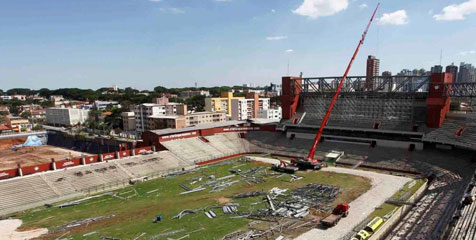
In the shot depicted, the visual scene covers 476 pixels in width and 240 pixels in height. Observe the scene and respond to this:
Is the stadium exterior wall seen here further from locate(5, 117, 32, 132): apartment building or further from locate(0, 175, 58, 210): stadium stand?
locate(5, 117, 32, 132): apartment building

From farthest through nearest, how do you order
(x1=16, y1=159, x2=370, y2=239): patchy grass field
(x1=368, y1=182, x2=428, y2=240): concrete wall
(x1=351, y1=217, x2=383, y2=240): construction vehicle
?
(x1=16, y1=159, x2=370, y2=239): patchy grass field < (x1=368, y1=182, x2=428, y2=240): concrete wall < (x1=351, y1=217, x2=383, y2=240): construction vehicle

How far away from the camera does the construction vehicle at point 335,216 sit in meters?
23.5

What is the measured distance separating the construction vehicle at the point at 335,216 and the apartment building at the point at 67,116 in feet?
415

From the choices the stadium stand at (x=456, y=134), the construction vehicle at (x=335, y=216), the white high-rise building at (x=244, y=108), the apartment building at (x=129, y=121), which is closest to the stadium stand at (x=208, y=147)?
the construction vehicle at (x=335, y=216)

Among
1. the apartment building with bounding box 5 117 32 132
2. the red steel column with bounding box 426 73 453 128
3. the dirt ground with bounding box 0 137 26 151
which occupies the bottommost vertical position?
the dirt ground with bounding box 0 137 26 151

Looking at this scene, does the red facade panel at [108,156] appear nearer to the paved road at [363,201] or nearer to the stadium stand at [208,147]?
the stadium stand at [208,147]

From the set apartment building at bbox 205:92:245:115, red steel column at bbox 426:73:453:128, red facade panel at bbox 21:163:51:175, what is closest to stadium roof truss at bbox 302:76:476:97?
red steel column at bbox 426:73:453:128

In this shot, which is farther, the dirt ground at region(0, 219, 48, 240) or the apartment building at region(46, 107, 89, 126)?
the apartment building at region(46, 107, 89, 126)

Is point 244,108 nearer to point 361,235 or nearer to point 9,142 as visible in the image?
point 9,142

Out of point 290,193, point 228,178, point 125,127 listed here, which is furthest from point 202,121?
point 290,193

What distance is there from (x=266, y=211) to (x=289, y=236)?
506 centimetres

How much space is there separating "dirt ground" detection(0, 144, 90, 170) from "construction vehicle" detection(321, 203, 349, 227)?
69112 mm

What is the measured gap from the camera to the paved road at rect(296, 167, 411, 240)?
22.5m

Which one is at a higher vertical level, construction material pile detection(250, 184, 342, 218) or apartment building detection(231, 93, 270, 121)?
apartment building detection(231, 93, 270, 121)
